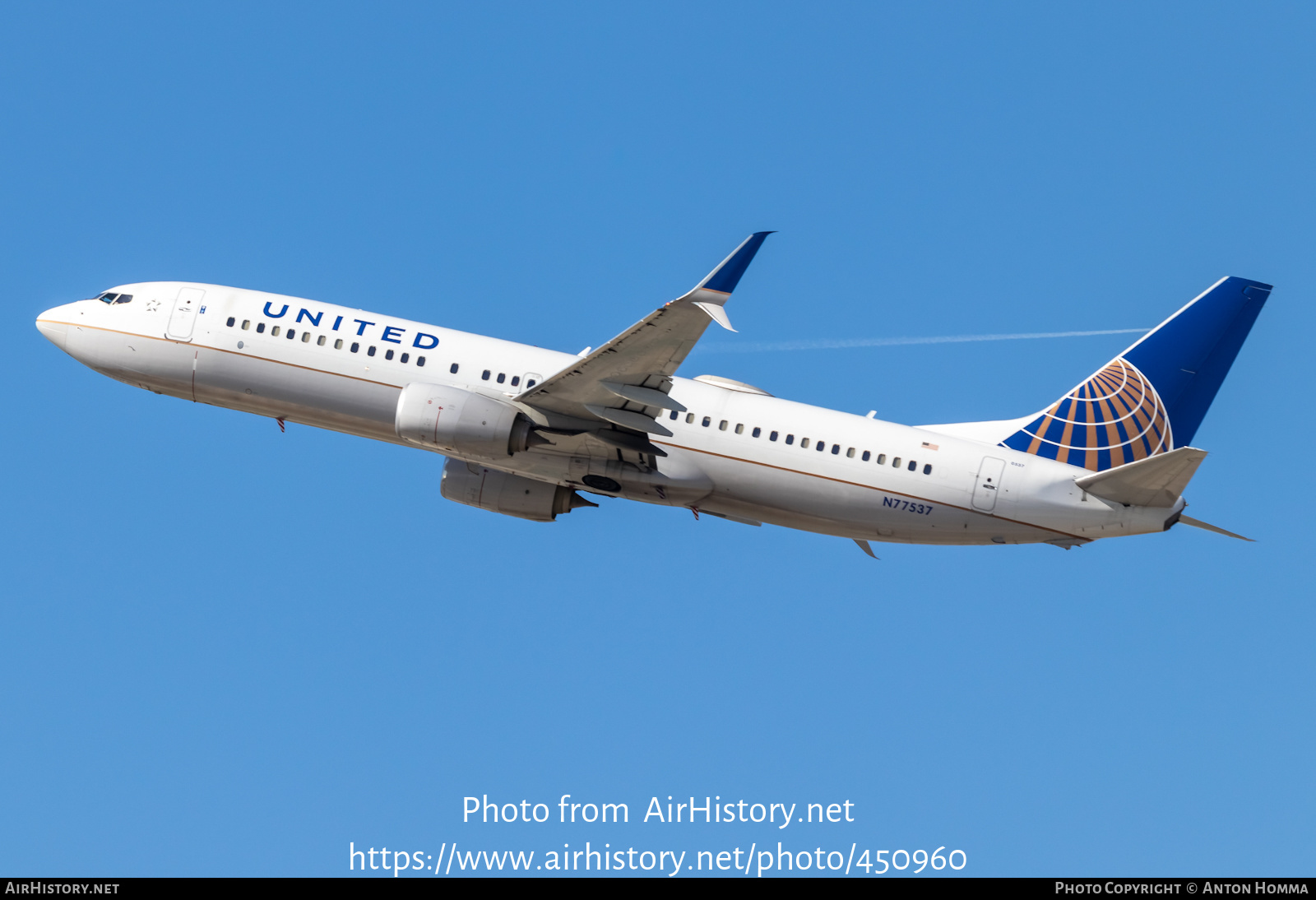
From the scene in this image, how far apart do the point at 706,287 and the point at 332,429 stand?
12871mm

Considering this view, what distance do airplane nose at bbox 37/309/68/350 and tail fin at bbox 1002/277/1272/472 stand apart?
85.5ft

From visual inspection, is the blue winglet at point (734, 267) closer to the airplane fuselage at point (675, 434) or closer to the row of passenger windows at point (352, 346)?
the airplane fuselage at point (675, 434)

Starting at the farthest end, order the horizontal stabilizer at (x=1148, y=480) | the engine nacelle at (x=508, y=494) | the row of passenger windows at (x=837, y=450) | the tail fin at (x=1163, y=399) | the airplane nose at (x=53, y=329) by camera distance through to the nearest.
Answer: the airplane nose at (x=53, y=329), the engine nacelle at (x=508, y=494), the tail fin at (x=1163, y=399), the row of passenger windows at (x=837, y=450), the horizontal stabilizer at (x=1148, y=480)

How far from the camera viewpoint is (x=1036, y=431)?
1534 inches

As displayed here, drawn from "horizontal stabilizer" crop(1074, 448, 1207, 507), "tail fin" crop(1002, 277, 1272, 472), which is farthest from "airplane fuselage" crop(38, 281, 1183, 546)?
"tail fin" crop(1002, 277, 1272, 472)

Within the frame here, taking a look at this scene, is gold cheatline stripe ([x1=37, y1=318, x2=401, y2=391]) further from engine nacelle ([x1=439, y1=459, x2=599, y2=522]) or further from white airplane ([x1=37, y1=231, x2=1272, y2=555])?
engine nacelle ([x1=439, y1=459, x2=599, y2=522])

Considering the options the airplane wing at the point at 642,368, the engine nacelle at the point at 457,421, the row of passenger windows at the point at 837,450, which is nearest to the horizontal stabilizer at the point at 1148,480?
the row of passenger windows at the point at 837,450

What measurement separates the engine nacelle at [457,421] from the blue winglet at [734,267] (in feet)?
22.8

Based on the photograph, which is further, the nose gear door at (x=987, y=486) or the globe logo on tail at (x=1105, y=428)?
the globe logo on tail at (x=1105, y=428)

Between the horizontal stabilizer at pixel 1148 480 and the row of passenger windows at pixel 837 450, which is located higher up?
the row of passenger windows at pixel 837 450

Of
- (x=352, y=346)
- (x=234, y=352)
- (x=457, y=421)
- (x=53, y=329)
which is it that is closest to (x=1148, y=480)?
(x=457, y=421)

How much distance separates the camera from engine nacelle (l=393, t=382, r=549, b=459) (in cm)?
3612

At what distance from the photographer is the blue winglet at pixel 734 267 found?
1251 inches

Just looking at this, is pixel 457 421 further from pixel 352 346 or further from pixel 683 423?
pixel 683 423
